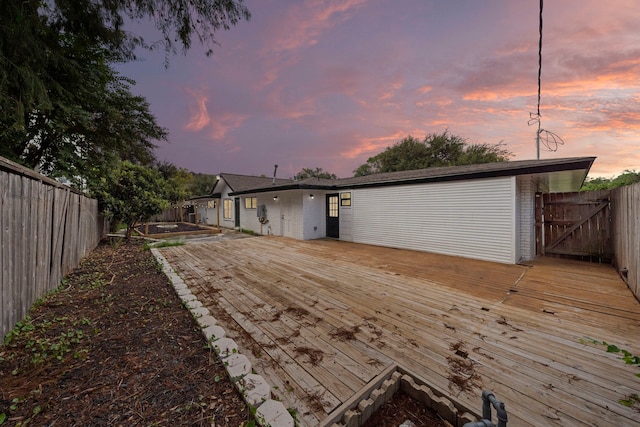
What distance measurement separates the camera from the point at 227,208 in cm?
1644

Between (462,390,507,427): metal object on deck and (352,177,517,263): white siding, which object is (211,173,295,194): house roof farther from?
(462,390,507,427): metal object on deck

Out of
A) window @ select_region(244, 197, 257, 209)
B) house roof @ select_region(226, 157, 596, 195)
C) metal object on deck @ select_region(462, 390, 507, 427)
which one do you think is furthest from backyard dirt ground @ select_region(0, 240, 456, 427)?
window @ select_region(244, 197, 257, 209)

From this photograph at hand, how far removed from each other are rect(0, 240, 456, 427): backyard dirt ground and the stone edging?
2.7 inches

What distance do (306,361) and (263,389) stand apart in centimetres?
49

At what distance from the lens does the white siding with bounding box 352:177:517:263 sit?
602 cm

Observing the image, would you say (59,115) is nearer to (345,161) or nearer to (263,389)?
(263,389)

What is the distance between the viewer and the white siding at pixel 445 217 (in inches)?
237

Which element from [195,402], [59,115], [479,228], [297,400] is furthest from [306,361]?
[59,115]

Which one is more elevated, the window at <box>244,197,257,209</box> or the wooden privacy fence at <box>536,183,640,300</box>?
the window at <box>244,197,257,209</box>

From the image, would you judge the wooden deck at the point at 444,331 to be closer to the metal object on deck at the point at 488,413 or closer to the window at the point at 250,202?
the metal object on deck at the point at 488,413

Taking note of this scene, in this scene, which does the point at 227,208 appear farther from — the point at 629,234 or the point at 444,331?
Result: the point at 629,234

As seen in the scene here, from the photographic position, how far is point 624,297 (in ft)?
11.9

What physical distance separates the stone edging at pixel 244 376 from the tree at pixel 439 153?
24110 millimetres

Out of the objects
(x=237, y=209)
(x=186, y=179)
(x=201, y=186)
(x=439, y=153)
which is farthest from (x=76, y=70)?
(x=186, y=179)
